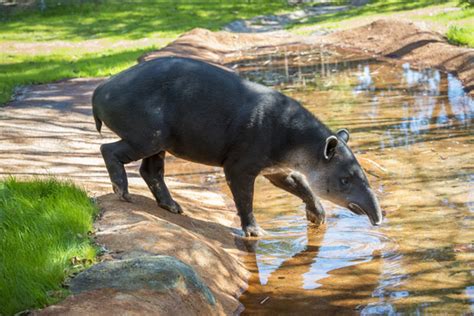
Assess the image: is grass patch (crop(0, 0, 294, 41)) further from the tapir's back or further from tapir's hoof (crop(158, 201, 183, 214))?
the tapir's back

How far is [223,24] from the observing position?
33625 millimetres

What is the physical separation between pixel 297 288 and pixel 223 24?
1091 inches

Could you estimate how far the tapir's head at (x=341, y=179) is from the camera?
8062mm

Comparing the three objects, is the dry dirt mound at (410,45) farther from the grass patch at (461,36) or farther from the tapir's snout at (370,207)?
the tapir's snout at (370,207)

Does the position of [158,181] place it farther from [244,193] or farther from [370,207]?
[370,207]

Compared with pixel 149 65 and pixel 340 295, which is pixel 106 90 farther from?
pixel 340 295

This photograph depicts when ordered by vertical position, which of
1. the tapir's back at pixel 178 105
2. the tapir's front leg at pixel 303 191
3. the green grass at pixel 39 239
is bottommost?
the tapir's front leg at pixel 303 191

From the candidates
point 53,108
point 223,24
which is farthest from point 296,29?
point 53,108

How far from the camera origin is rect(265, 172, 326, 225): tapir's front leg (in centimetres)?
863

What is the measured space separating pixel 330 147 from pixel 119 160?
2121 millimetres

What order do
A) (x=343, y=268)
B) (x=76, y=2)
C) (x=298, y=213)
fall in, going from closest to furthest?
1. (x=343, y=268)
2. (x=298, y=213)
3. (x=76, y=2)

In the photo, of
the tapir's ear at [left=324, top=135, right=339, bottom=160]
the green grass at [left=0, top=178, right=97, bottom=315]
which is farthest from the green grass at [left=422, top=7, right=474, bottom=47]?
the green grass at [left=0, top=178, right=97, bottom=315]

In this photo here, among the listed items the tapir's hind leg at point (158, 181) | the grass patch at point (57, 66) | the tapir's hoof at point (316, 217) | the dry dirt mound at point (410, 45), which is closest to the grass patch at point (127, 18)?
the grass patch at point (57, 66)

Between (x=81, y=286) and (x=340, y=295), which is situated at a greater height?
(x=81, y=286)
